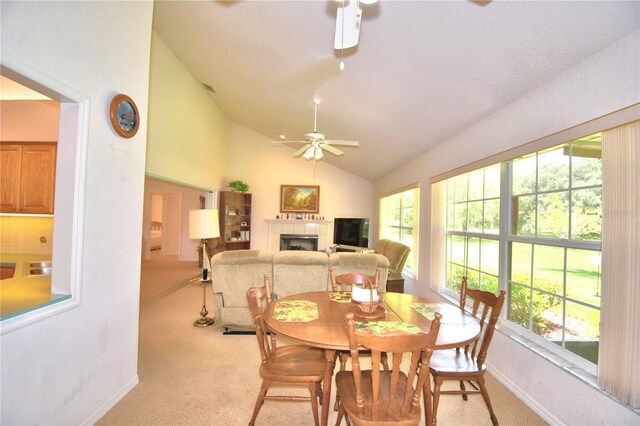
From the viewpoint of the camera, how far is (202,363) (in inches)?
104

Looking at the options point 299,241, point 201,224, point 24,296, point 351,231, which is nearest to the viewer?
point 24,296

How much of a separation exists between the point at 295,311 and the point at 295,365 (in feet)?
1.09

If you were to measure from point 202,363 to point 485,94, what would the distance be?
3.51m

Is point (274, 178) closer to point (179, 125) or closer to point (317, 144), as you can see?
point (179, 125)

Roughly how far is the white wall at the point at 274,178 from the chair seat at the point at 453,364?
543 centimetres

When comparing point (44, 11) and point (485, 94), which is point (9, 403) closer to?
point (44, 11)

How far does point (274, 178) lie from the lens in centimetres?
750

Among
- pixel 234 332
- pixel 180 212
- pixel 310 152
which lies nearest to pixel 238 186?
pixel 180 212

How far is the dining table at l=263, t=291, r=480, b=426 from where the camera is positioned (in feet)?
4.95

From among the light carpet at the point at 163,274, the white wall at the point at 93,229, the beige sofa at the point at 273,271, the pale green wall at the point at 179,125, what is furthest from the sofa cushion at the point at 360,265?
the light carpet at the point at 163,274

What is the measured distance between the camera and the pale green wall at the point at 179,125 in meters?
4.09

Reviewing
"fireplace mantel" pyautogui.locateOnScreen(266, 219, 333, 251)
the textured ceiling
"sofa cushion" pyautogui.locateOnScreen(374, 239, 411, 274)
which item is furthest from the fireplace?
the textured ceiling

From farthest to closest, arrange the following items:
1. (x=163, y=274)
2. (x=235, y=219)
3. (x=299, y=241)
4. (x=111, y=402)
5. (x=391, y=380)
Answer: (x=299, y=241) < (x=235, y=219) < (x=163, y=274) < (x=111, y=402) < (x=391, y=380)

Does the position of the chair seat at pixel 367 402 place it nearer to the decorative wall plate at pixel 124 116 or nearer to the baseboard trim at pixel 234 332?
the baseboard trim at pixel 234 332
